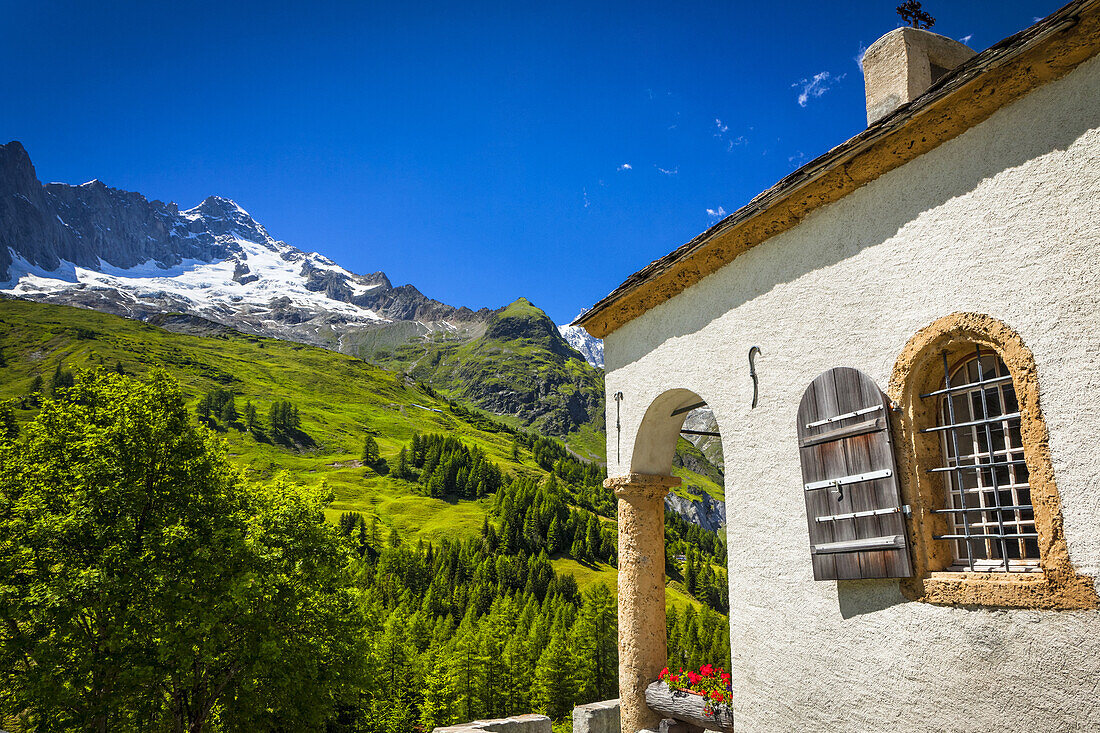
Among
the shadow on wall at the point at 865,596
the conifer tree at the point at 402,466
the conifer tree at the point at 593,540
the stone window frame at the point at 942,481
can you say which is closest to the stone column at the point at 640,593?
the shadow on wall at the point at 865,596

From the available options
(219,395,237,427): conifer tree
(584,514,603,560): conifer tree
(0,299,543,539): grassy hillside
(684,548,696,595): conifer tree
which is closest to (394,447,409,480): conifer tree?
(0,299,543,539): grassy hillside

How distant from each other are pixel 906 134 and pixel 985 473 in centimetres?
324

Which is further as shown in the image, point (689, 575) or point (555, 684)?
point (689, 575)

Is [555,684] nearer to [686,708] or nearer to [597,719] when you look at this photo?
[597,719]

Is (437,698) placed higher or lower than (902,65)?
lower

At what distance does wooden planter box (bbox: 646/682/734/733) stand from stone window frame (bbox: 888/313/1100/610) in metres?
3.65

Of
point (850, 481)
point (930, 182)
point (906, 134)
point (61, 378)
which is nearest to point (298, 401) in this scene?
point (61, 378)

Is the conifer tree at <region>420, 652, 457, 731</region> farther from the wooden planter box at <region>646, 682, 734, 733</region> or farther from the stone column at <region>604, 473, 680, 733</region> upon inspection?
the wooden planter box at <region>646, 682, 734, 733</region>

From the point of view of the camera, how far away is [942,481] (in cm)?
594

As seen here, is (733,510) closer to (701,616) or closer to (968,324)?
(968,324)

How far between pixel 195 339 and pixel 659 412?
218795 millimetres

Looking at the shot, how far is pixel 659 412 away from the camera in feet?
33.3

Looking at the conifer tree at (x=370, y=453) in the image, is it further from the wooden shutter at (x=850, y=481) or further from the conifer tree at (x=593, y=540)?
the wooden shutter at (x=850, y=481)

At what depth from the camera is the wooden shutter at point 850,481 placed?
19.3 ft
